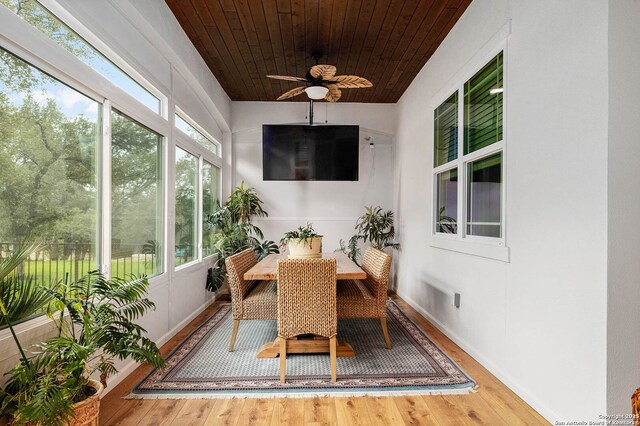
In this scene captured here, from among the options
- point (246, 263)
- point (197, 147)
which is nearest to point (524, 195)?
point (246, 263)

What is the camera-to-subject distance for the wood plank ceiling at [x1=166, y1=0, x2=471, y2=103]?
9.36 feet

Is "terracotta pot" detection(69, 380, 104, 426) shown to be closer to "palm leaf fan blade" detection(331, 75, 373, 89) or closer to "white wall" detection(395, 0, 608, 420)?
"white wall" detection(395, 0, 608, 420)

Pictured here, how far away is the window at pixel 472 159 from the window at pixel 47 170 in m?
2.82

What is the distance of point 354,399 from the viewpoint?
2121 mm

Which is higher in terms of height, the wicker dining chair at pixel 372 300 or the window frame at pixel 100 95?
the window frame at pixel 100 95

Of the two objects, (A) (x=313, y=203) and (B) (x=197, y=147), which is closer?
(B) (x=197, y=147)

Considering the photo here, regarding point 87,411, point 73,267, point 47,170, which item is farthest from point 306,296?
point 47,170

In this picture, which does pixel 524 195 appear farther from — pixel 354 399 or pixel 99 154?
pixel 99 154

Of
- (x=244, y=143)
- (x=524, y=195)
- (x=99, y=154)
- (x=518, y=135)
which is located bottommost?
(x=524, y=195)

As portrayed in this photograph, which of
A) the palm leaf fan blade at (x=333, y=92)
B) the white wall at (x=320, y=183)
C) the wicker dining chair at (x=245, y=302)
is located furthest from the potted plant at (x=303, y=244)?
the white wall at (x=320, y=183)

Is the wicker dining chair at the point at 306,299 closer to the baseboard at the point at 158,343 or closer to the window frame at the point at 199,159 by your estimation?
the baseboard at the point at 158,343

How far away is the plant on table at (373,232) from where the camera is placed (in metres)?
5.07

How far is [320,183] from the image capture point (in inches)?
215
